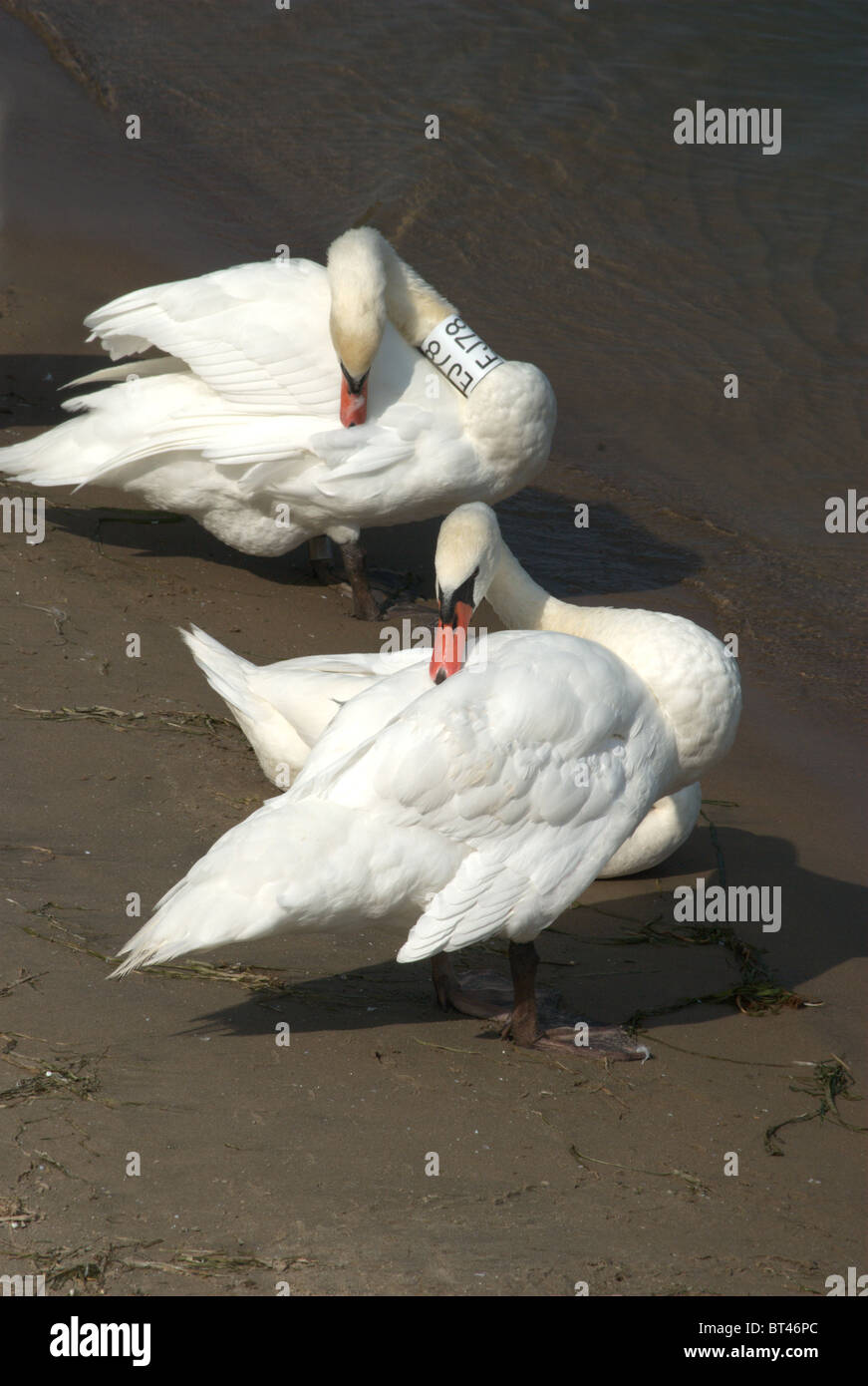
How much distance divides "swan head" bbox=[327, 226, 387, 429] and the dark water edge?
147 centimetres

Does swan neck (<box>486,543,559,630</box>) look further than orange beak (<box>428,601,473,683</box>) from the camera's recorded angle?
Yes

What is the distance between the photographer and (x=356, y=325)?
6.63 m

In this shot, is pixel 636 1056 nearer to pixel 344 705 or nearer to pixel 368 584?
pixel 344 705

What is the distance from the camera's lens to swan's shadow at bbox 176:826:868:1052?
424 cm

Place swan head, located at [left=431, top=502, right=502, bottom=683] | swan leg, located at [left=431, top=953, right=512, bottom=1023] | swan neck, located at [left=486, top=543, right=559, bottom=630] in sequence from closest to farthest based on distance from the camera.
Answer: swan leg, located at [left=431, top=953, right=512, bottom=1023] < swan head, located at [left=431, top=502, right=502, bottom=683] < swan neck, located at [left=486, top=543, right=559, bottom=630]

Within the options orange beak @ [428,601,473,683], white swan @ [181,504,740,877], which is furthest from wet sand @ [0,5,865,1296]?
orange beak @ [428,601,473,683]

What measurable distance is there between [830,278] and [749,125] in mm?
2492

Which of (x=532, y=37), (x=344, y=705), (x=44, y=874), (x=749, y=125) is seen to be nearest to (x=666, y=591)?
(x=344, y=705)

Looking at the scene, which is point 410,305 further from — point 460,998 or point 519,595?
point 460,998

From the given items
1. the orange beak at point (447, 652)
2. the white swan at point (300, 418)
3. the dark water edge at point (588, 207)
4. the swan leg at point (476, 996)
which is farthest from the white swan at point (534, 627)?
the dark water edge at point (588, 207)

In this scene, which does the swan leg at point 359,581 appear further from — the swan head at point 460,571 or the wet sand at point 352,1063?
the swan head at point 460,571

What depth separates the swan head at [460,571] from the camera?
4.52m

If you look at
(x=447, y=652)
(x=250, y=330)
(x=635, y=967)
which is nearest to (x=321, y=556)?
(x=250, y=330)

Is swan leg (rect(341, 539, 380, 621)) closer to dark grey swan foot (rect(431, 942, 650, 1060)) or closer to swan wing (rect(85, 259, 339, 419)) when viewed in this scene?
swan wing (rect(85, 259, 339, 419))
